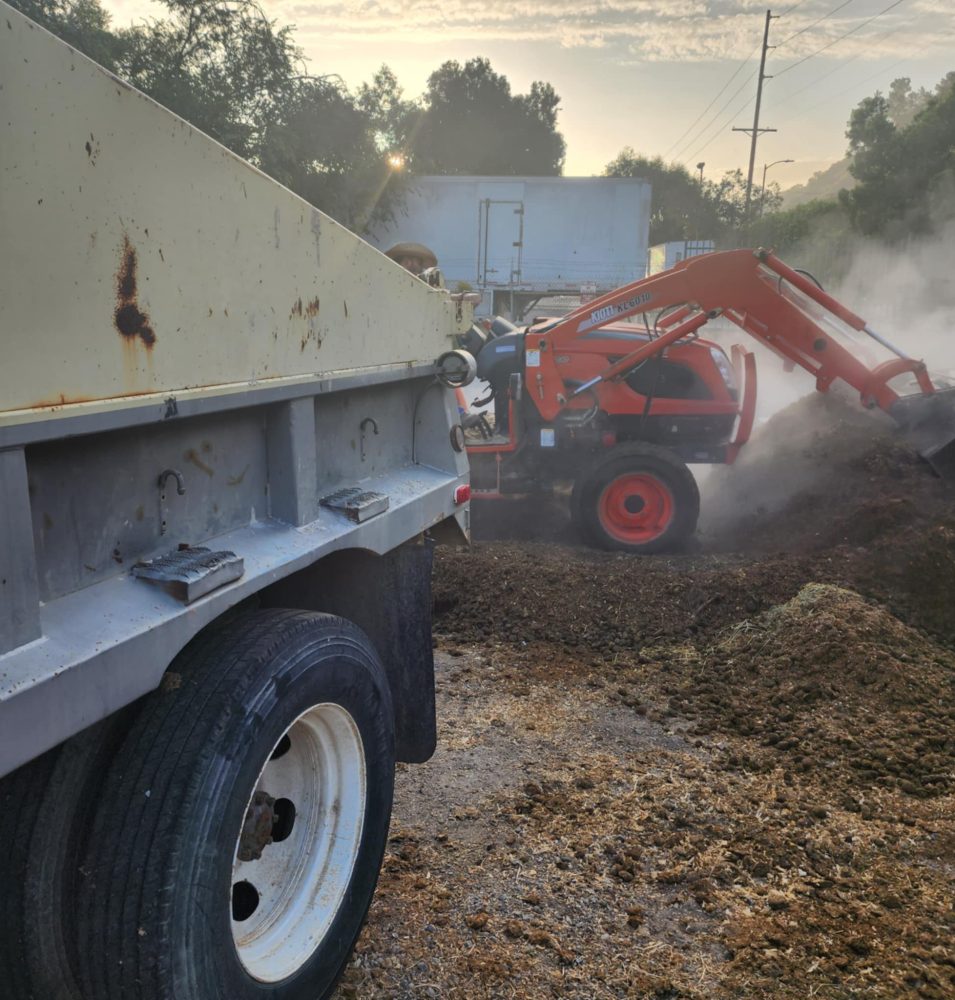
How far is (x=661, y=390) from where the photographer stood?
7.43 metres

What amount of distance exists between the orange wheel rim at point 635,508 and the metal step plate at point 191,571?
5540 mm

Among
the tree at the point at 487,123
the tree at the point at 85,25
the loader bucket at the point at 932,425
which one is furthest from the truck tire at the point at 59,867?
the tree at the point at 487,123

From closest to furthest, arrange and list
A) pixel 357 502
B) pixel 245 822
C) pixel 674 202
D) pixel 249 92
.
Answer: pixel 245 822 < pixel 357 502 < pixel 249 92 < pixel 674 202

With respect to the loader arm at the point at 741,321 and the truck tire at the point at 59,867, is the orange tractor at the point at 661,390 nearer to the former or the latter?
the loader arm at the point at 741,321

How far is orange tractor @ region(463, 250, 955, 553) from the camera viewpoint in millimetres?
7078

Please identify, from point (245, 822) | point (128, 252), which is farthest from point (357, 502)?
point (128, 252)

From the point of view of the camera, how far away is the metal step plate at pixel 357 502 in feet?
8.13

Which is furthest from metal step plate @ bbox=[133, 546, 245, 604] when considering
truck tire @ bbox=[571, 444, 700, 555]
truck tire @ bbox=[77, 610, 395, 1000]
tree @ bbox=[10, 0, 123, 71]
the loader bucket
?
tree @ bbox=[10, 0, 123, 71]

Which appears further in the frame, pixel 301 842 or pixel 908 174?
pixel 908 174

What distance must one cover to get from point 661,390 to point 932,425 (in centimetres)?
216

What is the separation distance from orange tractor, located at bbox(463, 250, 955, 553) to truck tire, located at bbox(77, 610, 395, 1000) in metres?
5.07

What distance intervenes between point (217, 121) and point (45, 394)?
780 inches

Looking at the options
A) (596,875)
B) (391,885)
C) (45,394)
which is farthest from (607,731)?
(45,394)

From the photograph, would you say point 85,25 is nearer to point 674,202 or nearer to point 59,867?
point 59,867
